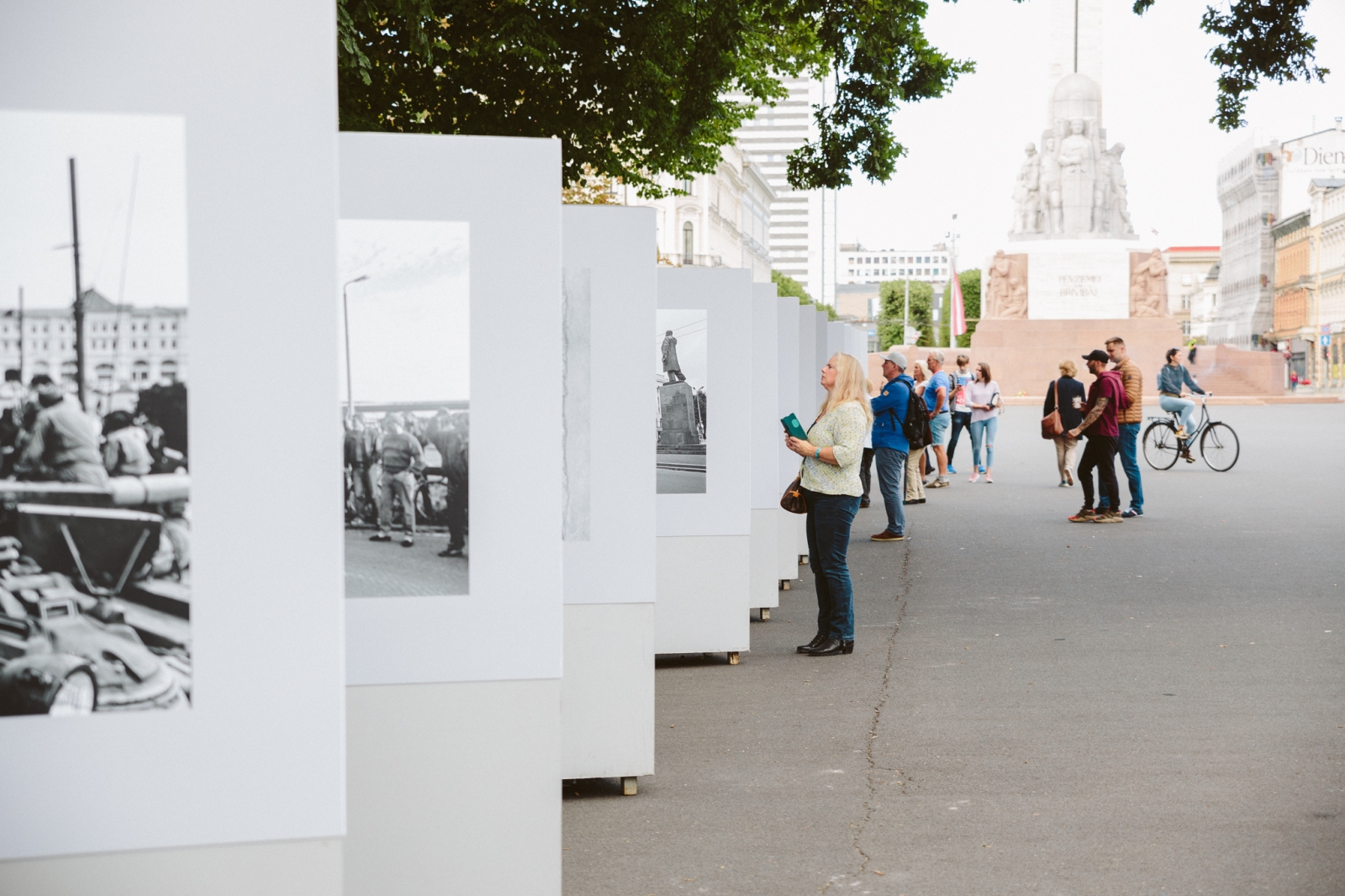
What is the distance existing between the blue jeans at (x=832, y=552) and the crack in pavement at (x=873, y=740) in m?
0.38

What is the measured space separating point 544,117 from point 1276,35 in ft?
24.5

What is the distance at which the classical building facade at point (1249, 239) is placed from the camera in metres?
115

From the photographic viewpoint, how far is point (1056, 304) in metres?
55.0

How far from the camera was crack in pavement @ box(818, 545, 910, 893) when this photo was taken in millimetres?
5086

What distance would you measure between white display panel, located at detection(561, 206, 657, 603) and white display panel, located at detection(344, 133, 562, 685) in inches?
58.8

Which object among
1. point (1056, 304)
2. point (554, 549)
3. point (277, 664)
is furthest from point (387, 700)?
point (1056, 304)

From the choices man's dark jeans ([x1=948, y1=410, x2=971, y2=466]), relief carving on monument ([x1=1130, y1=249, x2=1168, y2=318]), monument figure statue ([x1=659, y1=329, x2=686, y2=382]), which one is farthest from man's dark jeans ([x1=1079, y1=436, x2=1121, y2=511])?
relief carving on monument ([x1=1130, y1=249, x2=1168, y2=318])

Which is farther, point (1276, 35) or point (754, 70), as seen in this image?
point (754, 70)

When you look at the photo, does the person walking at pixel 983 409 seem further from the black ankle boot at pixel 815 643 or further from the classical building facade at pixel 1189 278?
the classical building facade at pixel 1189 278

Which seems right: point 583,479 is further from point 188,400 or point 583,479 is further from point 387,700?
point 188,400

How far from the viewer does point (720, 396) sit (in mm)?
8852

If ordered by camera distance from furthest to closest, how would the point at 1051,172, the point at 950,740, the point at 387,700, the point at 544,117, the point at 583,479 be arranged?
the point at 1051,172, the point at 544,117, the point at 950,740, the point at 583,479, the point at 387,700

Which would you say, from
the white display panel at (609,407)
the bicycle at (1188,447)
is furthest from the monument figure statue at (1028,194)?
the white display panel at (609,407)

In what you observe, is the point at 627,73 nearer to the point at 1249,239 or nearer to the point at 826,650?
the point at 826,650
